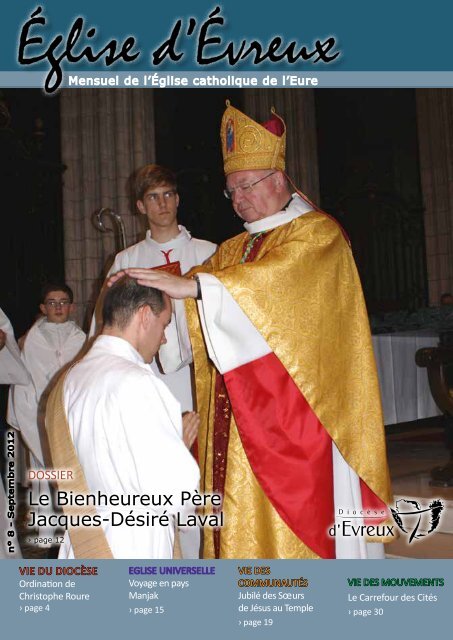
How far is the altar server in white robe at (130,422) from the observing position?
1962 millimetres

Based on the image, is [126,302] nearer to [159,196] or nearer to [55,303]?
[159,196]

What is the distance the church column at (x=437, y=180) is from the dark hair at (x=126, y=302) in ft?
32.2

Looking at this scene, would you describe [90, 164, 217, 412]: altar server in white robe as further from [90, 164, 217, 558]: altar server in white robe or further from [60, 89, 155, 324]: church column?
[60, 89, 155, 324]: church column

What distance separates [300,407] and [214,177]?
24.7 ft

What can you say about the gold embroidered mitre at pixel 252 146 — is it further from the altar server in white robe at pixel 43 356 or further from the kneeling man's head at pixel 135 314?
the altar server in white robe at pixel 43 356

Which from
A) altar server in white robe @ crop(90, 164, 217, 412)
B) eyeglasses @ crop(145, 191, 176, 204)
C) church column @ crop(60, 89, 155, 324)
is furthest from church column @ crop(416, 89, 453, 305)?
eyeglasses @ crop(145, 191, 176, 204)

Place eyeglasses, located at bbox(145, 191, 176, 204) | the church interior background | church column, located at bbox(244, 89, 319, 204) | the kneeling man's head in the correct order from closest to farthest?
the kneeling man's head < eyeglasses, located at bbox(145, 191, 176, 204) < the church interior background < church column, located at bbox(244, 89, 319, 204)

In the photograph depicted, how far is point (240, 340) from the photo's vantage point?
9.18 ft

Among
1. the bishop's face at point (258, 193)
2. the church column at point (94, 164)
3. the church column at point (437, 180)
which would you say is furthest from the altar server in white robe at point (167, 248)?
the church column at point (437, 180)

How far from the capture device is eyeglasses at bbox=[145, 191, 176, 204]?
369 cm

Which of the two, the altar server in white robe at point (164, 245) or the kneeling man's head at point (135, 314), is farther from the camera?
the altar server in white robe at point (164, 245)

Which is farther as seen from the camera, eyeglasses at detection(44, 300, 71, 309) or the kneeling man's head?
eyeglasses at detection(44, 300, 71, 309)

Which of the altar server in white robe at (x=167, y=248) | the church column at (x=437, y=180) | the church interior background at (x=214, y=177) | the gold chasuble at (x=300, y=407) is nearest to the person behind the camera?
the gold chasuble at (x=300, y=407)
